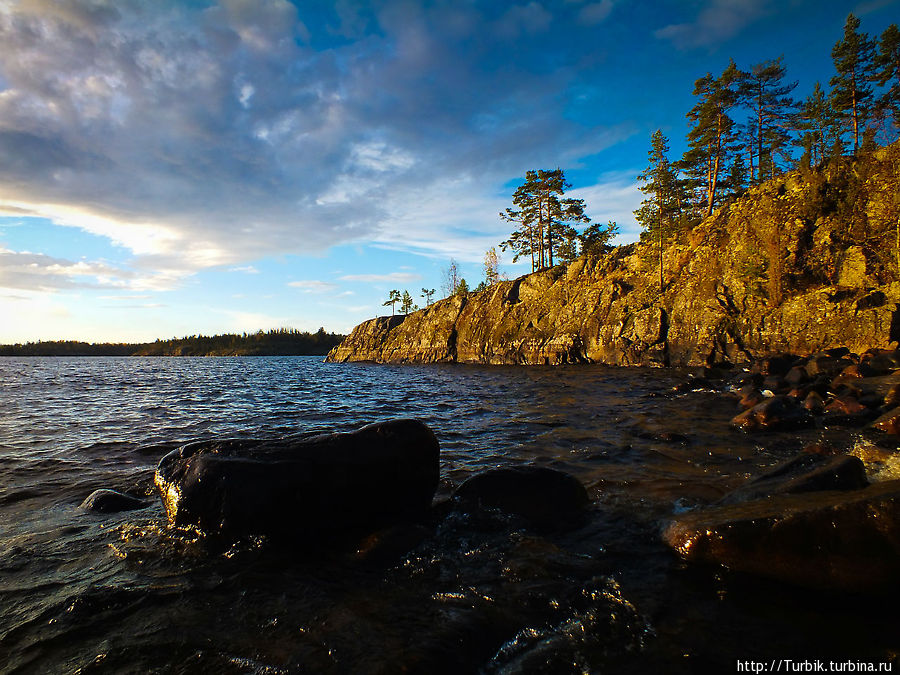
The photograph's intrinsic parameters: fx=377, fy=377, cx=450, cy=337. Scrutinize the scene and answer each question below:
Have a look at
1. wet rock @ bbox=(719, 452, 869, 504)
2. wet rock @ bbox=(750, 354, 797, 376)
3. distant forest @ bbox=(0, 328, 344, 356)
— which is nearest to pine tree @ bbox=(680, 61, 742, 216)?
wet rock @ bbox=(750, 354, 797, 376)

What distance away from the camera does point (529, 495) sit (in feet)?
21.6

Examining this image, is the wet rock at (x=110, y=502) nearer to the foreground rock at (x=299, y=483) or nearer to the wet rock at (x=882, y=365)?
the foreground rock at (x=299, y=483)

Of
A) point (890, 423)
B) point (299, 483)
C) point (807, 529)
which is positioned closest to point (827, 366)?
point (890, 423)

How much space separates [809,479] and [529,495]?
13.2ft

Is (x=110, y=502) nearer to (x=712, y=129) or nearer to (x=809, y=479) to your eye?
(x=809, y=479)

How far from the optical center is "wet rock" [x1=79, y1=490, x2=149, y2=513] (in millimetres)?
6840

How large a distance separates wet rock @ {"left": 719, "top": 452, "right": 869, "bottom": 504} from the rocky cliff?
25750 mm

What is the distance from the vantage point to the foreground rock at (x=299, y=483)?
222 inches

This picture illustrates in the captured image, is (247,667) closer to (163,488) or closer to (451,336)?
(163,488)

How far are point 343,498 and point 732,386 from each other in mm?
21321

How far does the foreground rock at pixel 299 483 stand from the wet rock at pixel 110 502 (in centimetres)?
136

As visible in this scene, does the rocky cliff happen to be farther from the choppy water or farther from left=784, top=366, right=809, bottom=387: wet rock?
the choppy water

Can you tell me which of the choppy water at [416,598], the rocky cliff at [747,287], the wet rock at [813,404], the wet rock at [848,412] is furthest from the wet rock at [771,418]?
the rocky cliff at [747,287]

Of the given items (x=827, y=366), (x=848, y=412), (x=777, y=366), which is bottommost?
(x=848, y=412)
